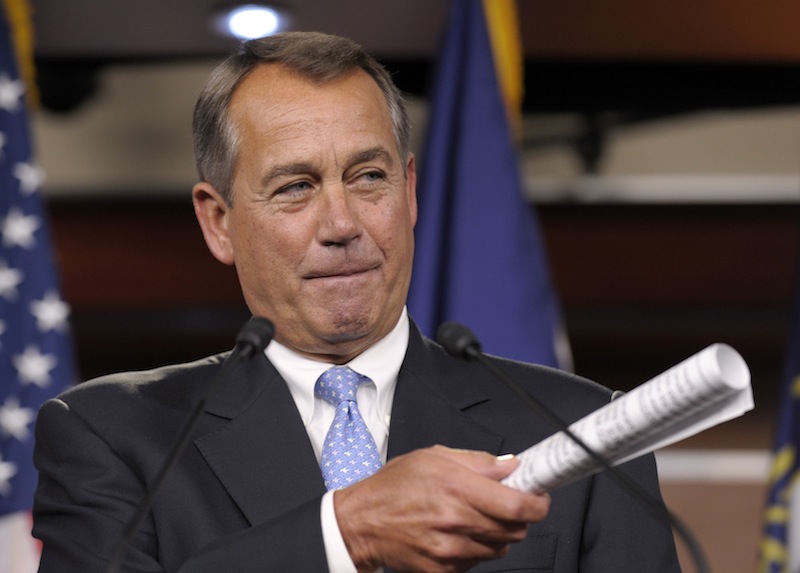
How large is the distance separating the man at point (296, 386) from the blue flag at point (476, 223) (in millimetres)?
1214

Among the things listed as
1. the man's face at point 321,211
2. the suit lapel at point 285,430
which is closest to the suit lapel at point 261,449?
the suit lapel at point 285,430

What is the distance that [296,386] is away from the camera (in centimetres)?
187

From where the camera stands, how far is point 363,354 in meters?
1.87

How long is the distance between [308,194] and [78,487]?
1.83 feet

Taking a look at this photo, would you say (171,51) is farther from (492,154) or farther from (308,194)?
(308,194)

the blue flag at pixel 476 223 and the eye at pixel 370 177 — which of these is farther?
the blue flag at pixel 476 223

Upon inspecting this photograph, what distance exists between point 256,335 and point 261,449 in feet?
1.13

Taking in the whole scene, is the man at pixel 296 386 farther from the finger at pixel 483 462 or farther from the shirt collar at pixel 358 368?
the finger at pixel 483 462

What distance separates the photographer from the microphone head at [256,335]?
1.46 metres

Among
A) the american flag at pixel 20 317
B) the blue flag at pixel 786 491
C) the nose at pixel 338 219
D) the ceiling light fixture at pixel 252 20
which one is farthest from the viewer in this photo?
the ceiling light fixture at pixel 252 20

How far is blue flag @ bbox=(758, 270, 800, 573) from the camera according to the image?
3.03 m

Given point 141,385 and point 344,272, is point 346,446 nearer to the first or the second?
point 344,272

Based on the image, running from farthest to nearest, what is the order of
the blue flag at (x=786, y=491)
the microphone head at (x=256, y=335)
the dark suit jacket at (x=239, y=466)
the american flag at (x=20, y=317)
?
1. the american flag at (x=20, y=317)
2. the blue flag at (x=786, y=491)
3. the dark suit jacket at (x=239, y=466)
4. the microphone head at (x=256, y=335)

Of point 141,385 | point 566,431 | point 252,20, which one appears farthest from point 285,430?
point 252,20
